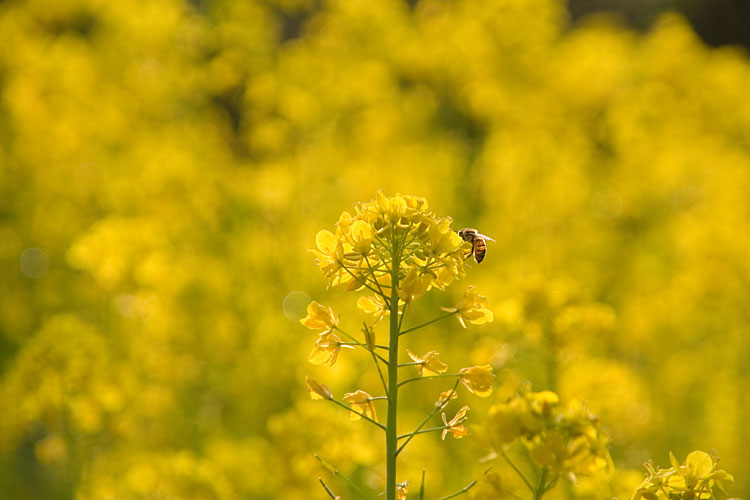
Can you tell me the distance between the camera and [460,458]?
4.48 m

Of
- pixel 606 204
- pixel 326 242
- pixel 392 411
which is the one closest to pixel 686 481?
pixel 392 411

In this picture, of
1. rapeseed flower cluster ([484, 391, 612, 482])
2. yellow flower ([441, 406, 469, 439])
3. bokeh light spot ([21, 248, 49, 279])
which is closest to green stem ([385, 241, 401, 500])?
yellow flower ([441, 406, 469, 439])

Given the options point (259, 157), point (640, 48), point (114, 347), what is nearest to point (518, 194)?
point (259, 157)

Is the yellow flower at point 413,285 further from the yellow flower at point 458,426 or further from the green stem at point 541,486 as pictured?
the green stem at point 541,486

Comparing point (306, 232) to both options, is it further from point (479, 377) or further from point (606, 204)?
point (479, 377)

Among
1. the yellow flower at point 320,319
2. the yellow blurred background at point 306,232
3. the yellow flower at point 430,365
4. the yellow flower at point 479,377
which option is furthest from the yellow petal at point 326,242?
the yellow blurred background at point 306,232

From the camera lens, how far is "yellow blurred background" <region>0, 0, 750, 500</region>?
3359 mm

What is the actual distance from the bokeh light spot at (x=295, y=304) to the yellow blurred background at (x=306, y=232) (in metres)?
0.02

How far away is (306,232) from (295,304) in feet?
2.92

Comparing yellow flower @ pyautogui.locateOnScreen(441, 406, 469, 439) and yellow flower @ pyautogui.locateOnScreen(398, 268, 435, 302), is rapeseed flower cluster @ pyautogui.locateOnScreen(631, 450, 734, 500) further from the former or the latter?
yellow flower @ pyautogui.locateOnScreen(398, 268, 435, 302)

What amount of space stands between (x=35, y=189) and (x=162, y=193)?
2371 mm

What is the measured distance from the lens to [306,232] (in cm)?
640

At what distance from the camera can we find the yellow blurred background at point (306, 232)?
3.36 meters

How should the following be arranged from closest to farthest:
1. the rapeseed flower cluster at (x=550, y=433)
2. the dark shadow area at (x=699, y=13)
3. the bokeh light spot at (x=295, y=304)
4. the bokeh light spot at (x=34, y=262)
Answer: the rapeseed flower cluster at (x=550, y=433), the bokeh light spot at (x=295, y=304), the bokeh light spot at (x=34, y=262), the dark shadow area at (x=699, y=13)
